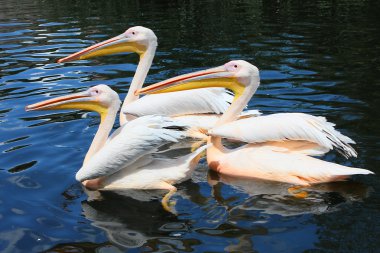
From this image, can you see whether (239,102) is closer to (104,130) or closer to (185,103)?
(185,103)

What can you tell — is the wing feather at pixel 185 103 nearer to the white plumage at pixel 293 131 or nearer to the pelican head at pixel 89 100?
the pelican head at pixel 89 100

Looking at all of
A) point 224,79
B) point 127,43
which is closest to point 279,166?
point 224,79

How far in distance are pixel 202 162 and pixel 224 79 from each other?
2.51 ft

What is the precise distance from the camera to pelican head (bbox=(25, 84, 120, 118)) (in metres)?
4.77

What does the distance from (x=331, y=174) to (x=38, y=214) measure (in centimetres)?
211

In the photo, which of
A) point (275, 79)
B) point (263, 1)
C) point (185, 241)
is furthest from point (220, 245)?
point (263, 1)

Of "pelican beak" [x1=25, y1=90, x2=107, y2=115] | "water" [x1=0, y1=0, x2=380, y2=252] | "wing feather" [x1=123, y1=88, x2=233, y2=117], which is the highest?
"pelican beak" [x1=25, y1=90, x2=107, y2=115]

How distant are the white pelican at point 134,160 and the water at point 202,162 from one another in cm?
17

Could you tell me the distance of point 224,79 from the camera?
201 inches

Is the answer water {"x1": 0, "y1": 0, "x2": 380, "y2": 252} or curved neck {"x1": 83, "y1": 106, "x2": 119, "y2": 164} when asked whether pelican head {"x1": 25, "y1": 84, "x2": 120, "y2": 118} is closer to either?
curved neck {"x1": 83, "y1": 106, "x2": 119, "y2": 164}

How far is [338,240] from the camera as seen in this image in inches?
138

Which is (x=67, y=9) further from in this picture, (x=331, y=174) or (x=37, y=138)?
(x=331, y=174)

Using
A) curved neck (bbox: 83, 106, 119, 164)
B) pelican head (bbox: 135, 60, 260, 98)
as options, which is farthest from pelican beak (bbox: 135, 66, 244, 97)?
curved neck (bbox: 83, 106, 119, 164)

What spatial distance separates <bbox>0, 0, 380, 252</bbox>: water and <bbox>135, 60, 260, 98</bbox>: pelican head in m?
0.72
